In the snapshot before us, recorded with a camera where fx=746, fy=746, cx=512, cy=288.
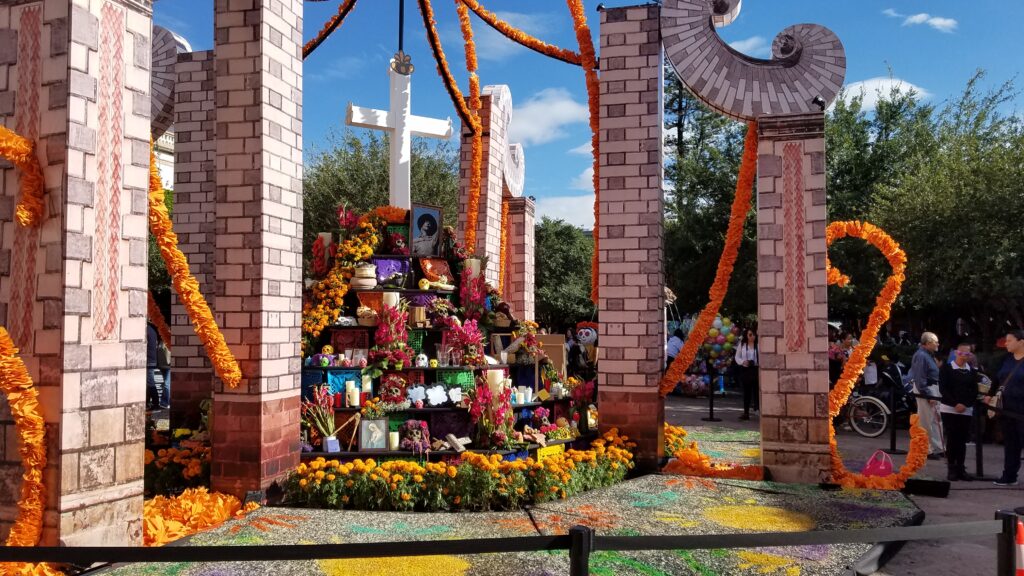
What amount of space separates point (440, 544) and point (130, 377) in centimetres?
289

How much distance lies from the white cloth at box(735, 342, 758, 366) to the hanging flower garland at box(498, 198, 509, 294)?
4.23m

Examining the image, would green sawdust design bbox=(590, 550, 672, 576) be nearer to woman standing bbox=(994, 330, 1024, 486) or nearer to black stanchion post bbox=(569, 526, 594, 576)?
black stanchion post bbox=(569, 526, 594, 576)

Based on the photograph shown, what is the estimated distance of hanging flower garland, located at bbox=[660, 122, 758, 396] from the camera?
8.06 meters

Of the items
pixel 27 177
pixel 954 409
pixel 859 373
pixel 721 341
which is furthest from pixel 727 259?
pixel 721 341

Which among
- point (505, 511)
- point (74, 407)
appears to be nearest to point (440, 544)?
point (74, 407)

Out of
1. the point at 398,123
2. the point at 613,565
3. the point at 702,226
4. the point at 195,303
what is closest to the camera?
Answer: the point at 613,565

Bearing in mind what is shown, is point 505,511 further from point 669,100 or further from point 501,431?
point 669,100

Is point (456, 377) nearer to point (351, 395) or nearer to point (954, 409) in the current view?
point (351, 395)

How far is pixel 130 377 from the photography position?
4.59 meters

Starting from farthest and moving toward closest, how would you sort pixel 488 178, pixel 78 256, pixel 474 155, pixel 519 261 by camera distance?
pixel 519 261 < pixel 488 178 < pixel 474 155 < pixel 78 256

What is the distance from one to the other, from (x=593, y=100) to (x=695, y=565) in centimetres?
571

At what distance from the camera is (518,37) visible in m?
10.2

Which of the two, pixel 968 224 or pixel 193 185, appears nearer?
pixel 193 185

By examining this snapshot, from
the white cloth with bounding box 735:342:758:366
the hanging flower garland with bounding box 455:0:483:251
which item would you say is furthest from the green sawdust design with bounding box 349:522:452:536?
the white cloth with bounding box 735:342:758:366
